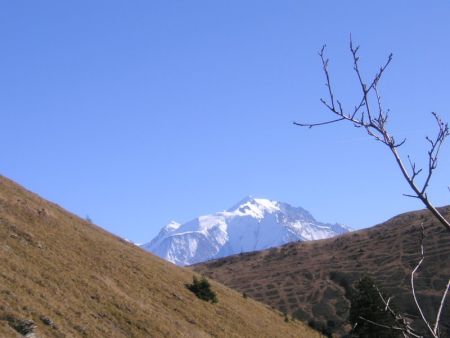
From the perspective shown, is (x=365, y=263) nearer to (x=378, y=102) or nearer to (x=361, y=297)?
(x=361, y=297)

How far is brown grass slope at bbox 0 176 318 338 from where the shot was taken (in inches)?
1079

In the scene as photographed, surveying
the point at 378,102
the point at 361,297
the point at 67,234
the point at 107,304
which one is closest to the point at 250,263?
the point at 361,297

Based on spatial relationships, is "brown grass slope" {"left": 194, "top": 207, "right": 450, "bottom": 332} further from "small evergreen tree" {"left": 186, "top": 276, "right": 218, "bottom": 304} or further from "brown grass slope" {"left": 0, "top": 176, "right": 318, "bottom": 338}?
"brown grass slope" {"left": 0, "top": 176, "right": 318, "bottom": 338}

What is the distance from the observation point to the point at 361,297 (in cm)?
5281

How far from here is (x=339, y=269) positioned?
11444 cm

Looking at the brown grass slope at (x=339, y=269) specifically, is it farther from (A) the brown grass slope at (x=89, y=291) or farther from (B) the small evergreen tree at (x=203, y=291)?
(A) the brown grass slope at (x=89, y=291)

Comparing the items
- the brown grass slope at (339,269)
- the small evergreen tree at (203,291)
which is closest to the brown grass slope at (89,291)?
the small evergreen tree at (203,291)

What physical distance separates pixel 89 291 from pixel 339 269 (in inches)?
3446

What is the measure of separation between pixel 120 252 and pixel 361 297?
74.0 feet

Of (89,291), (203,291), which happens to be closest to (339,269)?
(203,291)

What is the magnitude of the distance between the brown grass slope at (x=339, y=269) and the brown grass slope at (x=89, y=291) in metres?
34.5

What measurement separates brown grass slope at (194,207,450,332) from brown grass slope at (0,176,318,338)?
3450cm

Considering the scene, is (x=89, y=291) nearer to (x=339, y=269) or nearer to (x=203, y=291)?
(x=203, y=291)

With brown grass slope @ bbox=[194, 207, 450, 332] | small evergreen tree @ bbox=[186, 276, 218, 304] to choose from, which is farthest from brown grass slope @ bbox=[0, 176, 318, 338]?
brown grass slope @ bbox=[194, 207, 450, 332]
